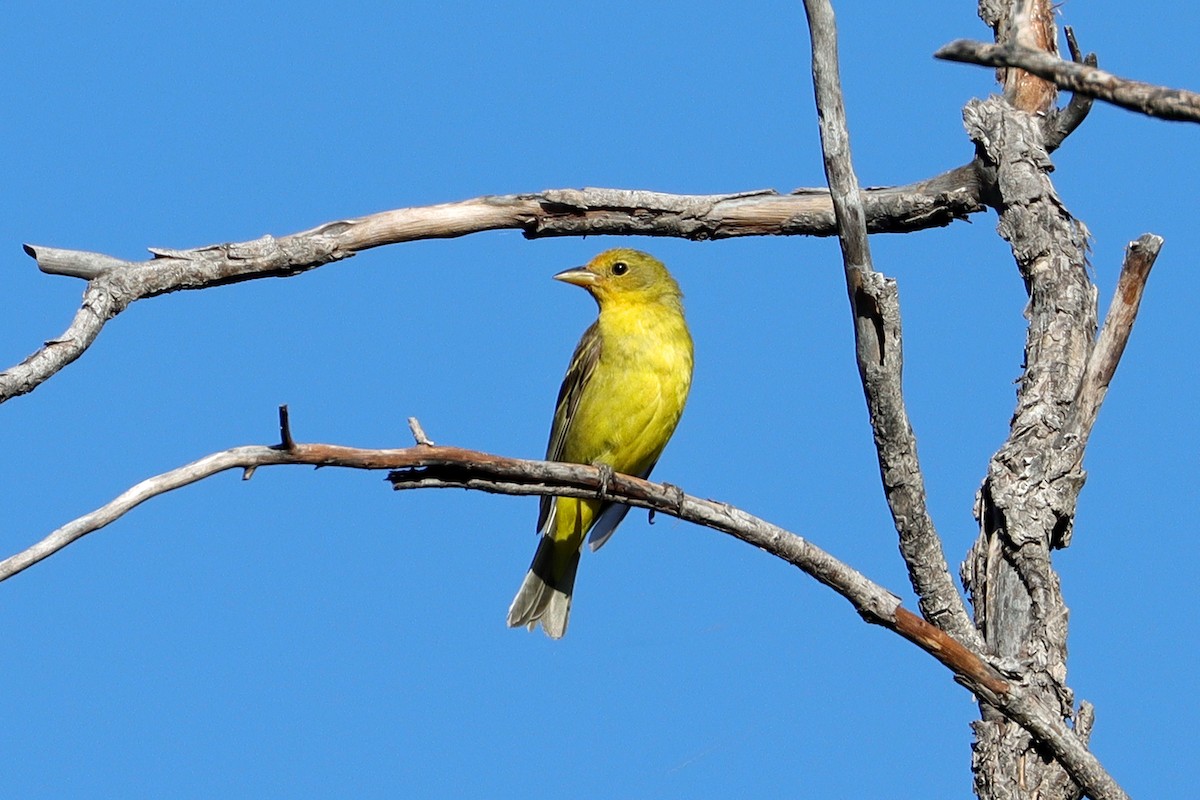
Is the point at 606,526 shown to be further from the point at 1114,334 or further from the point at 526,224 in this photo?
the point at 1114,334

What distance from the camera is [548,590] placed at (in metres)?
8.45

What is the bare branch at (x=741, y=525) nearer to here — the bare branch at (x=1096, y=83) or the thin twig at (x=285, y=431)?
the thin twig at (x=285, y=431)

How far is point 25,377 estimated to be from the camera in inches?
198

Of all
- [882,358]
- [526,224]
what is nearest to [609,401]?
[526,224]

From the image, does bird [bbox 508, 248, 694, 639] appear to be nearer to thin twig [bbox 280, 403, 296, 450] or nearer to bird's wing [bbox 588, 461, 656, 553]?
bird's wing [bbox 588, 461, 656, 553]

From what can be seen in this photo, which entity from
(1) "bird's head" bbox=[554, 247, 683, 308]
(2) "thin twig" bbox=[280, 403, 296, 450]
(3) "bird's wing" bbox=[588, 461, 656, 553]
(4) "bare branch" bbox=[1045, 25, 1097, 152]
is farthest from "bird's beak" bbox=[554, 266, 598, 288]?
(2) "thin twig" bbox=[280, 403, 296, 450]

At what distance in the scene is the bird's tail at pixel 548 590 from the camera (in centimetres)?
839

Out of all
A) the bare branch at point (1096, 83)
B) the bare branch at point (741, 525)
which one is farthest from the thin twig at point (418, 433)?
the bare branch at point (1096, 83)

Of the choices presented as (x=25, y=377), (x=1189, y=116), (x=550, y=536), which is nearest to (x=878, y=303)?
(x=1189, y=116)

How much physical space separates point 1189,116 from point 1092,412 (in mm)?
2489

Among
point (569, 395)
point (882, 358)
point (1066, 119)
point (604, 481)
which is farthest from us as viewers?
point (569, 395)

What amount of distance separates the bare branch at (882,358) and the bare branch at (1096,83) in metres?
1.45

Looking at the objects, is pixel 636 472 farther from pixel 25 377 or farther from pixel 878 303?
pixel 25 377

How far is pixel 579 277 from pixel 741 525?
3.55 metres
